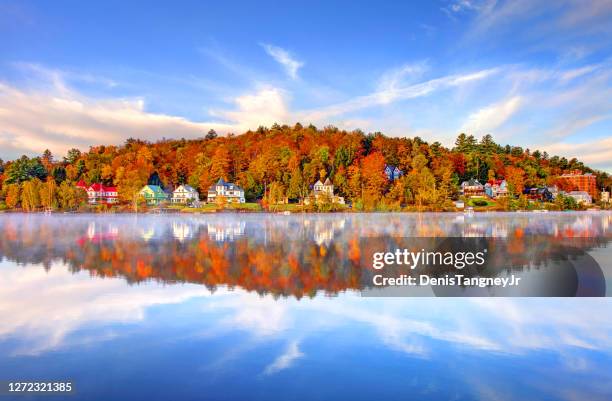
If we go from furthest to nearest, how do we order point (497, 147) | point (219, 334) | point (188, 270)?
point (497, 147) → point (188, 270) → point (219, 334)

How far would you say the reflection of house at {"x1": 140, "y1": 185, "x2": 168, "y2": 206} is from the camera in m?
79.6

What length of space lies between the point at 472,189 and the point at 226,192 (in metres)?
47.5

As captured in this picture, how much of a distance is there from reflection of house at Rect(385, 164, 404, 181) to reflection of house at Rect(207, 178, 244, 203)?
27.3 meters

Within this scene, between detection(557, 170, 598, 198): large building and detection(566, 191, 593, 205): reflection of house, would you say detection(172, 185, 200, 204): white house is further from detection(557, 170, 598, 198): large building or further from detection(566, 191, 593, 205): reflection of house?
detection(557, 170, 598, 198): large building

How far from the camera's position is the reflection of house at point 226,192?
79.2 metres

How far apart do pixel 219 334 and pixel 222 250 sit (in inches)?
392

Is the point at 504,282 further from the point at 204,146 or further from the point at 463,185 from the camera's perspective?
the point at 204,146

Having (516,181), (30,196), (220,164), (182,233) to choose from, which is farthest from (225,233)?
(516,181)

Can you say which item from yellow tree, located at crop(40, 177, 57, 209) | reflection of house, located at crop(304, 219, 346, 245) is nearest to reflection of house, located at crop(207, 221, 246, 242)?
reflection of house, located at crop(304, 219, 346, 245)

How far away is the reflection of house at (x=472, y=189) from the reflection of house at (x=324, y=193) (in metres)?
26.8

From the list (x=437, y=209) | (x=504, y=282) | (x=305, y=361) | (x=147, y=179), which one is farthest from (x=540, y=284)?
(x=147, y=179)

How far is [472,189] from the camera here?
286 ft

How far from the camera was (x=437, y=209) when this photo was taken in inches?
2815

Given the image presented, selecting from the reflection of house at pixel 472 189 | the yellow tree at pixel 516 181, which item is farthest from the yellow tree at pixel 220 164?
the yellow tree at pixel 516 181
